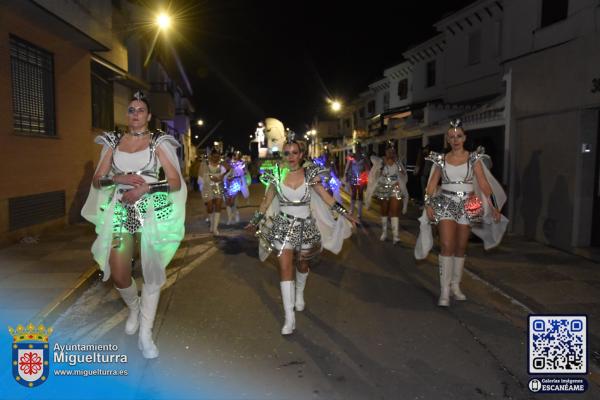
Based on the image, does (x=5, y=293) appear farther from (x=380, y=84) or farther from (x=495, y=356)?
(x=380, y=84)

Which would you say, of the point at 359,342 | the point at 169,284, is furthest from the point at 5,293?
the point at 359,342

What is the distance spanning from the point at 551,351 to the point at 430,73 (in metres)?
23.0

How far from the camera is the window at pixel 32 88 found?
35.1 ft

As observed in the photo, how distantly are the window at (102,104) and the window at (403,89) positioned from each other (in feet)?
56.9

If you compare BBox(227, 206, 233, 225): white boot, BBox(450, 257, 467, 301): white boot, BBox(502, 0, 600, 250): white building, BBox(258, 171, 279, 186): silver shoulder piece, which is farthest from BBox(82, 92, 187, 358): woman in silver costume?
BBox(227, 206, 233, 225): white boot

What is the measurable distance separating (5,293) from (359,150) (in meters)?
9.80

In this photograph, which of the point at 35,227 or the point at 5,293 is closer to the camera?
the point at 5,293

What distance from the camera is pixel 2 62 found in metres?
9.82

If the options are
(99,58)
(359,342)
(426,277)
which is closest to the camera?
(359,342)

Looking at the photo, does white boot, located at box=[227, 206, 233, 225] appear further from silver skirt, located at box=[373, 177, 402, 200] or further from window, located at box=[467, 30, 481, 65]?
window, located at box=[467, 30, 481, 65]

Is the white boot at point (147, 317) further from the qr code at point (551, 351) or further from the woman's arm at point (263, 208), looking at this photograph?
the qr code at point (551, 351)

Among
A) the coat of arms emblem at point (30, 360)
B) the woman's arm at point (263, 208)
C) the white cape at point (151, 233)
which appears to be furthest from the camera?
the woman's arm at point (263, 208)

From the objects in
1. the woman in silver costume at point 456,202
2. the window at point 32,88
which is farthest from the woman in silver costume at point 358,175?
the window at point 32,88

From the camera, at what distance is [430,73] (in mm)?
25328
